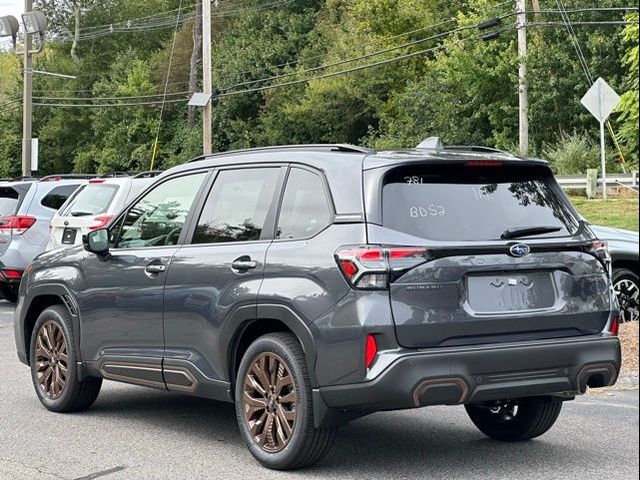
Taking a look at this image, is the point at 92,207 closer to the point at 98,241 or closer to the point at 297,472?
the point at 98,241

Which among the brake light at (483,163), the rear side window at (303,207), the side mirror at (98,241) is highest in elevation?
the brake light at (483,163)

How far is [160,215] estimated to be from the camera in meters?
7.63

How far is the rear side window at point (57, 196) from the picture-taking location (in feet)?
56.1

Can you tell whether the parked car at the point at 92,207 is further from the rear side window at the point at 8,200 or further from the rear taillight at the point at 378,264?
the rear taillight at the point at 378,264

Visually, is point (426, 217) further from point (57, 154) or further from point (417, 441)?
point (57, 154)

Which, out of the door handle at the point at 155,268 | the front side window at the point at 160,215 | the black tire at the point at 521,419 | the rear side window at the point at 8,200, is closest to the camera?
the black tire at the point at 521,419

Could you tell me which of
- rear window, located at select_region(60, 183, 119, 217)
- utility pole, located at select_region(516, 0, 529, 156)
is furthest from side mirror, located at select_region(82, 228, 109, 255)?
utility pole, located at select_region(516, 0, 529, 156)

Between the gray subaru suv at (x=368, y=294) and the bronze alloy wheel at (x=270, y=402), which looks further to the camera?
the bronze alloy wheel at (x=270, y=402)

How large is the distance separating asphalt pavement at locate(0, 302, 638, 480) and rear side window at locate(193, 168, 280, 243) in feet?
4.32

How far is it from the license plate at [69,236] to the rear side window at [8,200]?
2.11 metres

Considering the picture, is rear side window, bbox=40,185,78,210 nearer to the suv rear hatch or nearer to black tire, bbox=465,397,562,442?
black tire, bbox=465,397,562,442

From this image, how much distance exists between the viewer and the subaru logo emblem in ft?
20.0

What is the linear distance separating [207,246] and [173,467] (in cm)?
134

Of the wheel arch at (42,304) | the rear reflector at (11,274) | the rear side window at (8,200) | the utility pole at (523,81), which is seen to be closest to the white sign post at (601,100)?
the rear side window at (8,200)
